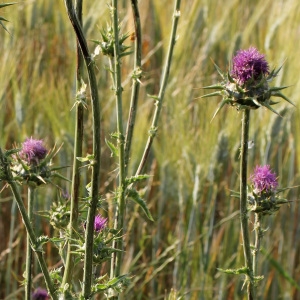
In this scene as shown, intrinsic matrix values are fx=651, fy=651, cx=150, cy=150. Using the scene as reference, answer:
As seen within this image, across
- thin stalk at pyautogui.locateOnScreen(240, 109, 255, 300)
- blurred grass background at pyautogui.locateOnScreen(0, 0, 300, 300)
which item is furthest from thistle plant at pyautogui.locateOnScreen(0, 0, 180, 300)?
blurred grass background at pyautogui.locateOnScreen(0, 0, 300, 300)

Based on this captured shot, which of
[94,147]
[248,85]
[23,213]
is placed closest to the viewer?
[94,147]

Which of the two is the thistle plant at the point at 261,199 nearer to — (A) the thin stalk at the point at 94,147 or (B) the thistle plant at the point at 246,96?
(B) the thistle plant at the point at 246,96

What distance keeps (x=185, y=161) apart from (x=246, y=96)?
1.48 metres

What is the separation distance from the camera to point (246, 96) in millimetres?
1846

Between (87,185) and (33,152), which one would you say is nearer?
(87,185)

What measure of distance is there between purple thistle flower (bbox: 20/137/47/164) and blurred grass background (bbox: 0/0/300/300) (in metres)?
0.85

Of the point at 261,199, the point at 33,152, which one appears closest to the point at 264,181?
the point at 261,199

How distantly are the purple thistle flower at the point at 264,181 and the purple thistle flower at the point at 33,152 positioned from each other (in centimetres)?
68

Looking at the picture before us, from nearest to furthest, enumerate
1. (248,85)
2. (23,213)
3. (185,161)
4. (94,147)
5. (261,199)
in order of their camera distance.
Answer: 1. (94,147)
2. (23,213)
3. (248,85)
4. (261,199)
5. (185,161)

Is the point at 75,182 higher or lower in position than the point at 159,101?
lower

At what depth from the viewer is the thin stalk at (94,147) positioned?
4.47ft

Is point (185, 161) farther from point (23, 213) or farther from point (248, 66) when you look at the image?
point (23, 213)

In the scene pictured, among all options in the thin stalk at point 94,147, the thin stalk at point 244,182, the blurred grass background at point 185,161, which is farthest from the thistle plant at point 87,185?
the blurred grass background at point 185,161

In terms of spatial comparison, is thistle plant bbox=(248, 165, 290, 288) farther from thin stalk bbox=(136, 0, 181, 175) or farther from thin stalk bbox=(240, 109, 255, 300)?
thin stalk bbox=(136, 0, 181, 175)
